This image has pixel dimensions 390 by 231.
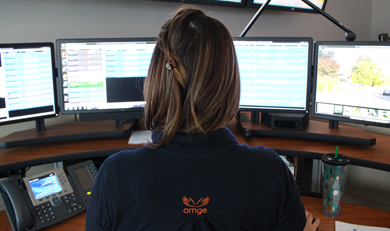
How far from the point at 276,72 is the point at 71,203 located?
1.02m

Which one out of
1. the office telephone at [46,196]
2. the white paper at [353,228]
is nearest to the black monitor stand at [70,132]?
the office telephone at [46,196]

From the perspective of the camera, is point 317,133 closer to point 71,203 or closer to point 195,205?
point 195,205

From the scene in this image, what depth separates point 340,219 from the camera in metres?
1.16

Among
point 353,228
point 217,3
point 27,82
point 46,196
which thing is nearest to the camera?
point 353,228

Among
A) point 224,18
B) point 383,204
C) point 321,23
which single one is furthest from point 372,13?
point 383,204

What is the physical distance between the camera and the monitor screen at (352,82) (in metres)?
1.31

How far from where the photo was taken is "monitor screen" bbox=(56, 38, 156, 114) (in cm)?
154

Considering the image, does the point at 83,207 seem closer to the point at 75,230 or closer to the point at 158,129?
the point at 75,230

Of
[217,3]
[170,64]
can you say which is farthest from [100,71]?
[217,3]

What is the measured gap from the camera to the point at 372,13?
3113 millimetres

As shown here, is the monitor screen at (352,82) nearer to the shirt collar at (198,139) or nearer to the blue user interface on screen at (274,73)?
the blue user interface on screen at (274,73)

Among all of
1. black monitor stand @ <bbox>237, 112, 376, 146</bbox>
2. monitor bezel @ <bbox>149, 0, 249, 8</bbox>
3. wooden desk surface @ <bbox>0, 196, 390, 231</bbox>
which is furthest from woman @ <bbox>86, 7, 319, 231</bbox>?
monitor bezel @ <bbox>149, 0, 249, 8</bbox>

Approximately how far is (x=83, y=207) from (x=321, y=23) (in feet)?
8.21

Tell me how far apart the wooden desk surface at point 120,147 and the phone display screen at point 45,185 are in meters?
0.13
